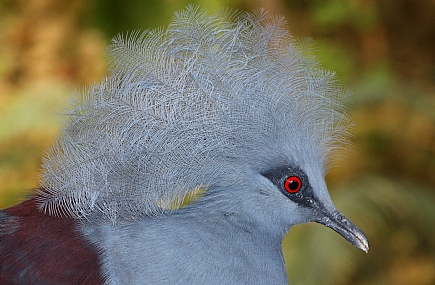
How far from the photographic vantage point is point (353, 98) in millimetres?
3164

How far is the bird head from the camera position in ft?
4.60

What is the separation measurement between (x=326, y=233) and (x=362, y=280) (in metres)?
0.85

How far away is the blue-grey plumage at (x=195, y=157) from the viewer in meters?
1.40

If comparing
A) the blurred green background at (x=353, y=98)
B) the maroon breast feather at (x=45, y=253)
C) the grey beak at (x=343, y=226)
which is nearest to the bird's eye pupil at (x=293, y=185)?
the grey beak at (x=343, y=226)

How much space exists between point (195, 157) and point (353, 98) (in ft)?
6.61

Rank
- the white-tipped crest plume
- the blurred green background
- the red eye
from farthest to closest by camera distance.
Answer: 1. the blurred green background
2. the red eye
3. the white-tipped crest plume

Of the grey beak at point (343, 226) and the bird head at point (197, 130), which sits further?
the grey beak at point (343, 226)

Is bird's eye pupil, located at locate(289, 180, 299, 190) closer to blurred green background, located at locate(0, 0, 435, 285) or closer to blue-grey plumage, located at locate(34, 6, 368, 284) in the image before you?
blue-grey plumage, located at locate(34, 6, 368, 284)

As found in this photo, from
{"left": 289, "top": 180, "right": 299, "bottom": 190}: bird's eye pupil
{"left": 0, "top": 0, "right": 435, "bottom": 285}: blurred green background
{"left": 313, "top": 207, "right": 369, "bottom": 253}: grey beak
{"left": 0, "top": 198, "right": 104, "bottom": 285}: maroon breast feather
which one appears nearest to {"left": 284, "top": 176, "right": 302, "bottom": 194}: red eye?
{"left": 289, "top": 180, "right": 299, "bottom": 190}: bird's eye pupil

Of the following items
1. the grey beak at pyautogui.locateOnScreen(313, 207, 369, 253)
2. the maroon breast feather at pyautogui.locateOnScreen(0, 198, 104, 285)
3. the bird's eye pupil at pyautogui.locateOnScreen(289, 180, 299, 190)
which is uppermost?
the bird's eye pupil at pyautogui.locateOnScreen(289, 180, 299, 190)

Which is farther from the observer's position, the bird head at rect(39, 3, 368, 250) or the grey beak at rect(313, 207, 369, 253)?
the grey beak at rect(313, 207, 369, 253)

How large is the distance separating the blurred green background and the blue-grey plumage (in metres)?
1.62

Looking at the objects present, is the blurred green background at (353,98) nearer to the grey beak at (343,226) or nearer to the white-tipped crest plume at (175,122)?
the grey beak at (343,226)

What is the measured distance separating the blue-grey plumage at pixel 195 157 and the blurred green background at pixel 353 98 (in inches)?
63.9
